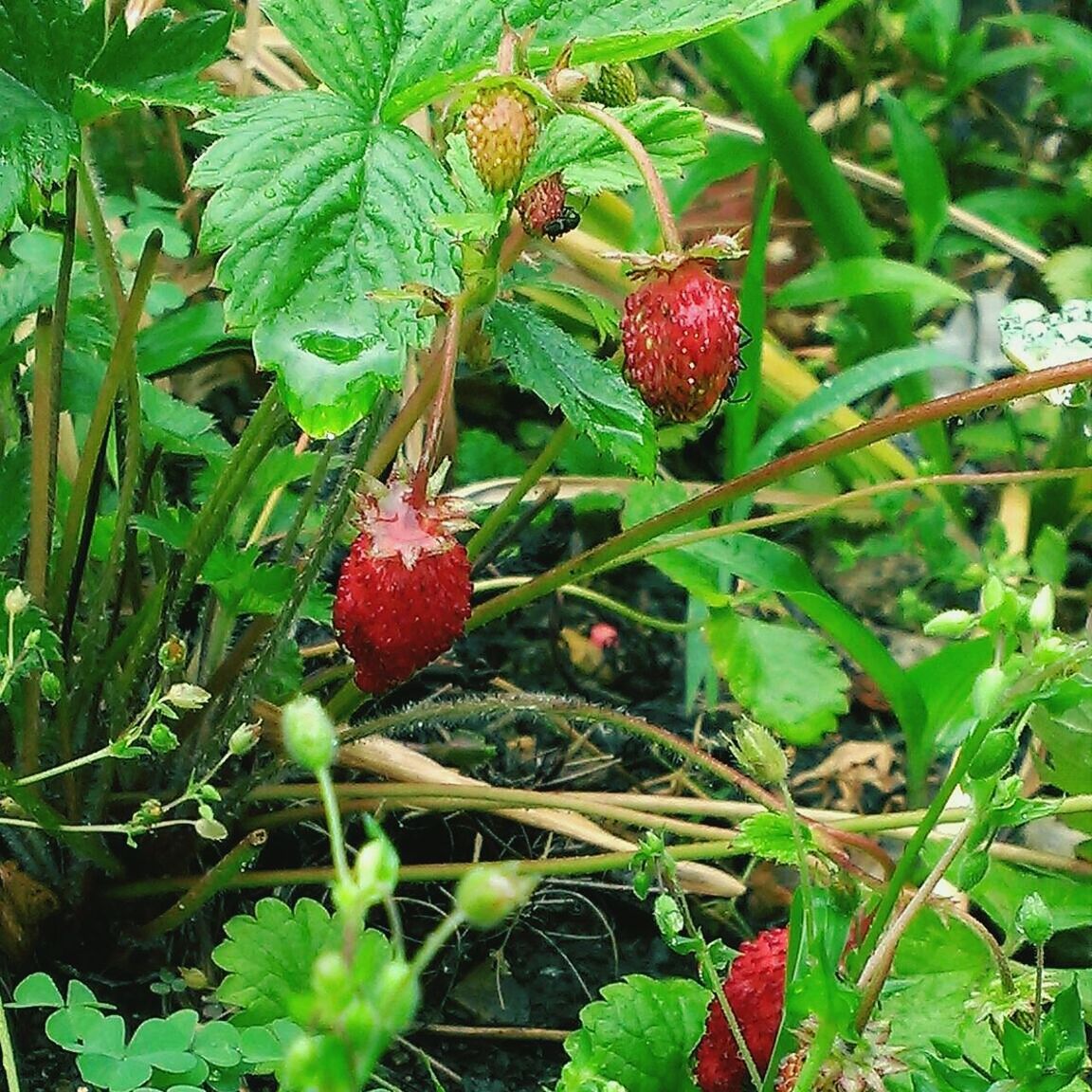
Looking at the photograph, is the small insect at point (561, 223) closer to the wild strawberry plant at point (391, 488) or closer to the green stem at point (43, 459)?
the wild strawberry plant at point (391, 488)

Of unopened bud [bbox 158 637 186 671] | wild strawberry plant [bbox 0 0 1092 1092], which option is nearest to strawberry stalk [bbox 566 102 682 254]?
wild strawberry plant [bbox 0 0 1092 1092]

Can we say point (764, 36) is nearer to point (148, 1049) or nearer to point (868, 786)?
point (868, 786)

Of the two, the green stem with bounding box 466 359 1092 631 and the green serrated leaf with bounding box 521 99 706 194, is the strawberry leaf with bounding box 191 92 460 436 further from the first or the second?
the green stem with bounding box 466 359 1092 631

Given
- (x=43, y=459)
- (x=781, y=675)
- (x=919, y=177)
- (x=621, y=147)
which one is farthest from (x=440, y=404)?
(x=919, y=177)

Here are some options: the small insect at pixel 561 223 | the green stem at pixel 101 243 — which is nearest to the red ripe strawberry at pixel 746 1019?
the small insect at pixel 561 223

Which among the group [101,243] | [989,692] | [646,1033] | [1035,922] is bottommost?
[646,1033]

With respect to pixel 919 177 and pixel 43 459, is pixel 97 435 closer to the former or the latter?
pixel 43 459
